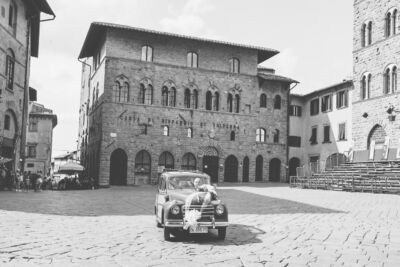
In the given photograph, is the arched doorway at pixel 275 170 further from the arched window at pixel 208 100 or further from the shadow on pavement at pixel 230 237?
the shadow on pavement at pixel 230 237

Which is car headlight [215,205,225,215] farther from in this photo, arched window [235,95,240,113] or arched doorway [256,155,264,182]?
arched doorway [256,155,264,182]

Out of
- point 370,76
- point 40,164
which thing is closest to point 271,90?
point 370,76

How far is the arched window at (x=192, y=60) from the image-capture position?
3741 cm

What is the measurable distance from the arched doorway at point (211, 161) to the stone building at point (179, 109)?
0.08 m

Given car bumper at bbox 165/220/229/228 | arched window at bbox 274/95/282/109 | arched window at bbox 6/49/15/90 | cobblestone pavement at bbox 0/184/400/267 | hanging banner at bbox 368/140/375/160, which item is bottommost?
cobblestone pavement at bbox 0/184/400/267

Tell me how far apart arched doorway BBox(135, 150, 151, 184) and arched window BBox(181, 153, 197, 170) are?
2.78m

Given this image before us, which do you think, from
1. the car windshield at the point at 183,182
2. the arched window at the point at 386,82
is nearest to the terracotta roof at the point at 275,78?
the arched window at the point at 386,82

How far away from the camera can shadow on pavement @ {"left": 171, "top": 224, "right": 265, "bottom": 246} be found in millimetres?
8867

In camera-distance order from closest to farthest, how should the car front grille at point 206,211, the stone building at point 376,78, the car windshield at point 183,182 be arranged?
the car front grille at point 206,211 → the car windshield at point 183,182 → the stone building at point 376,78

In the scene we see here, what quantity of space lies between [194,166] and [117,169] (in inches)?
237

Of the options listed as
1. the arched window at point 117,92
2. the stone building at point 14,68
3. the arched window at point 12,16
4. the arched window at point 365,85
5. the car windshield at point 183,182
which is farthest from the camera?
the arched window at point 117,92

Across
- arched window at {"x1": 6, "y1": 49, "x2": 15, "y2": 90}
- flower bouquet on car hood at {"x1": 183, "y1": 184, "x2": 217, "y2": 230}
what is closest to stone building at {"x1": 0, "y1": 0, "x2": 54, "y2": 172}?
arched window at {"x1": 6, "y1": 49, "x2": 15, "y2": 90}

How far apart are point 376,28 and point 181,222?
28053 millimetres

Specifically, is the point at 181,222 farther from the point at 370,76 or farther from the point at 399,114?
the point at 370,76
